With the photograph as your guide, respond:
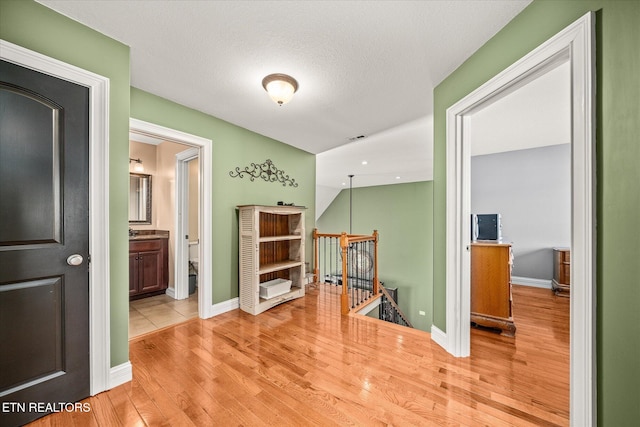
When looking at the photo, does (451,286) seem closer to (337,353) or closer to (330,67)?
(337,353)

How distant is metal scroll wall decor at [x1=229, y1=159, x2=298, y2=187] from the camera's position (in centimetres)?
328

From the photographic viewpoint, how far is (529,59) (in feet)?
4.57

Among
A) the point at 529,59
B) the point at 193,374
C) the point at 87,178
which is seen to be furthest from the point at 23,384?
the point at 529,59

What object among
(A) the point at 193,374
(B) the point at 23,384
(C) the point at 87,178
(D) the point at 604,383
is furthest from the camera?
(A) the point at 193,374

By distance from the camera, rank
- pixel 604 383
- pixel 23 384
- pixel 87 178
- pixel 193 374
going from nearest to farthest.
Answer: pixel 604 383
pixel 23 384
pixel 87 178
pixel 193 374

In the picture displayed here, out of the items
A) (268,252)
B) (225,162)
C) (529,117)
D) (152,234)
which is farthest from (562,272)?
(152,234)

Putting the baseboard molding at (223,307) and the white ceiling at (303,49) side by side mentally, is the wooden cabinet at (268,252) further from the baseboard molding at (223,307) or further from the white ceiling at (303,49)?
the white ceiling at (303,49)

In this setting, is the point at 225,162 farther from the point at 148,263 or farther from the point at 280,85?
the point at 148,263

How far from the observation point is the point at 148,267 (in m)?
3.58

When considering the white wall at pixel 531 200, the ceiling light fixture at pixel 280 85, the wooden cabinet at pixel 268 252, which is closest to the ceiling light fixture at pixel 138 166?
the wooden cabinet at pixel 268 252

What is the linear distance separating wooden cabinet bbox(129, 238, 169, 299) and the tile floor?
14 centimetres

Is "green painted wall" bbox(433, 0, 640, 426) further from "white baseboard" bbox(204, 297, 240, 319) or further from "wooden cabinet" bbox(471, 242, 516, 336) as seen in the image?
"white baseboard" bbox(204, 297, 240, 319)

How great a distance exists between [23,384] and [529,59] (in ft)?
11.2

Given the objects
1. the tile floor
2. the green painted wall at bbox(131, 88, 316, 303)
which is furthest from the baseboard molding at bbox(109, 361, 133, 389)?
the green painted wall at bbox(131, 88, 316, 303)
